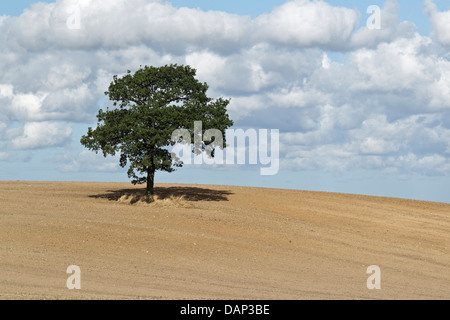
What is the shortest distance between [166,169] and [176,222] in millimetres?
9404

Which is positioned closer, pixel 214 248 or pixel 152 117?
pixel 214 248

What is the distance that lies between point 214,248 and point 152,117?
54.4 feet

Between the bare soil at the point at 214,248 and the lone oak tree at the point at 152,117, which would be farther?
the lone oak tree at the point at 152,117

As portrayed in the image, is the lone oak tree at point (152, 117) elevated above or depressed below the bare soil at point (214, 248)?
above

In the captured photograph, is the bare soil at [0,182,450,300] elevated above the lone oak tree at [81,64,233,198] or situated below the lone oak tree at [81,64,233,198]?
below

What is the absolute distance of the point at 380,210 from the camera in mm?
54062

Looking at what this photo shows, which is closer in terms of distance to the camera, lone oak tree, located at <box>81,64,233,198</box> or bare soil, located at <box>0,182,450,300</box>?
bare soil, located at <box>0,182,450,300</box>

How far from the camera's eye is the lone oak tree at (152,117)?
45.2 metres

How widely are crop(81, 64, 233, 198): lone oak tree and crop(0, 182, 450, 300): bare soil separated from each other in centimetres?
379

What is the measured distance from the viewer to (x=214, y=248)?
1232 inches

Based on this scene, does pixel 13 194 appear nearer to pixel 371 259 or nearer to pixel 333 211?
pixel 333 211

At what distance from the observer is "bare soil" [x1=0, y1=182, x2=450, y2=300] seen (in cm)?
2178

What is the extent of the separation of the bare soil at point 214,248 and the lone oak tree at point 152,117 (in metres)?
3.79
